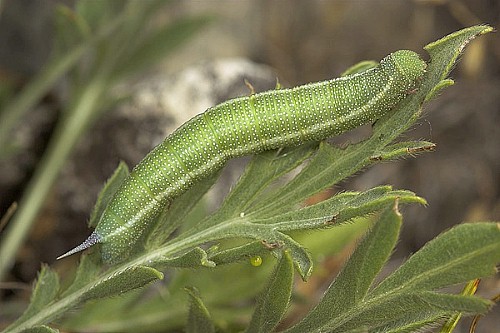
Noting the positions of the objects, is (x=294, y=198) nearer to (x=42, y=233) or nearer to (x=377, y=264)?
(x=377, y=264)

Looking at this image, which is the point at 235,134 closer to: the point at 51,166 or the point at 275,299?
the point at 275,299

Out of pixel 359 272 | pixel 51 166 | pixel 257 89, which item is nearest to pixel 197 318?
pixel 359 272

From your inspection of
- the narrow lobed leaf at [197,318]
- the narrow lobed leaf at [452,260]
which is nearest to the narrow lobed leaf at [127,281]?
the narrow lobed leaf at [197,318]

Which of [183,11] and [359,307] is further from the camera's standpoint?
[183,11]

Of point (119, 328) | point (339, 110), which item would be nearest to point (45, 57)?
point (119, 328)

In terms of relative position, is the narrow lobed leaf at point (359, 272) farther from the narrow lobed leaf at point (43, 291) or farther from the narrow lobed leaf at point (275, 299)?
the narrow lobed leaf at point (43, 291)

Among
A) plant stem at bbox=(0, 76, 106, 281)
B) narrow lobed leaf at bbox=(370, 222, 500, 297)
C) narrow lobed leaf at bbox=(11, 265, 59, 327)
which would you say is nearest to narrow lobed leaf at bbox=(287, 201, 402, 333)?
narrow lobed leaf at bbox=(370, 222, 500, 297)
